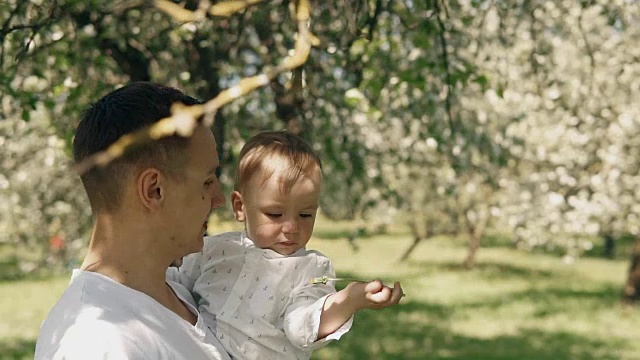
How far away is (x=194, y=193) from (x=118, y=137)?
0.22m

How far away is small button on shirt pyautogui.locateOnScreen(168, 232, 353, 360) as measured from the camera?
278cm

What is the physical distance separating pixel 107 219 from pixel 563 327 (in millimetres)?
13691

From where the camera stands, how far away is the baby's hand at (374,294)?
2.45 m

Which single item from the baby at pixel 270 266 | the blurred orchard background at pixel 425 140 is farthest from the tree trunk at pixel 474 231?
the baby at pixel 270 266

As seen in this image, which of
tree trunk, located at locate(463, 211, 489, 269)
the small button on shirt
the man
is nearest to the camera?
the man

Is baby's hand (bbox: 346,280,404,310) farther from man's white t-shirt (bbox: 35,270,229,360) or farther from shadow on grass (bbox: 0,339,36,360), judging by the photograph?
shadow on grass (bbox: 0,339,36,360)

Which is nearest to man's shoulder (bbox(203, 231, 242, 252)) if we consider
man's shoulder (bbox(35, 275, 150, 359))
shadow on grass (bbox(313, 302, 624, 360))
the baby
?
the baby

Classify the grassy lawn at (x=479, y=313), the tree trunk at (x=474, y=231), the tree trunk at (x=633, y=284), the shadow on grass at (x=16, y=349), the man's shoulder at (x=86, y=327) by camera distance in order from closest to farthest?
the man's shoulder at (x=86, y=327) → the shadow on grass at (x=16, y=349) → the grassy lawn at (x=479, y=313) → the tree trunk at (x=633, y=284) → the tree trunk at (x=474, y=231)

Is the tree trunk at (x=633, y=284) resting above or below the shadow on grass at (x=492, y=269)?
above

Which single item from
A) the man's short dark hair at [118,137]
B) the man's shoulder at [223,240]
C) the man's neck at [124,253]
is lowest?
the man's shoulder at [223,240]

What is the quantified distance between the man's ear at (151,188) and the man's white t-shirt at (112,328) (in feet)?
0.65

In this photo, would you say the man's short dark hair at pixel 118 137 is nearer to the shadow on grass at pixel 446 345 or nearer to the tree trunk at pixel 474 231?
the shadow on grass at pixel 446 345

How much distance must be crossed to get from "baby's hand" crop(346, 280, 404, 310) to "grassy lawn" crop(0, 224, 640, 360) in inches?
406

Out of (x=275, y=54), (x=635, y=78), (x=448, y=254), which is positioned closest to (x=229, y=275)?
(x=275, y=54)
